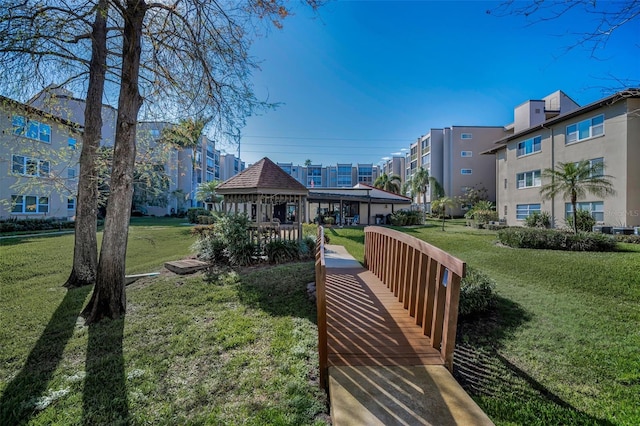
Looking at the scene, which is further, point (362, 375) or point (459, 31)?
point (459, 31)

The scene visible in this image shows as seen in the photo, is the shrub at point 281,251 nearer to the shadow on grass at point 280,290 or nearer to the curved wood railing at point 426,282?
the shadow on grass at point 280,290

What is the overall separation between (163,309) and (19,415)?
8.84ft

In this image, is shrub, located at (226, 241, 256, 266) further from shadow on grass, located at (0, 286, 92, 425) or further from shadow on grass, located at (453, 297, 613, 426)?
shadow on grass, located at (453, 297, 613, 426)

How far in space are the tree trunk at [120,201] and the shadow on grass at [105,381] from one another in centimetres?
80

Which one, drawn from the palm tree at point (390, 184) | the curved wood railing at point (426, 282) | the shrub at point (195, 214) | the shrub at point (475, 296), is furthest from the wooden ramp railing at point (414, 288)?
the palm tree at point (390, 184)

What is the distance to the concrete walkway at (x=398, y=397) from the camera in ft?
7.23

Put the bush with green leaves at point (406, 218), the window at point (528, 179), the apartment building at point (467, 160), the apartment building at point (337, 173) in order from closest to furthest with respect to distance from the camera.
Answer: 1. the window at point (528, 179)
2. the bush with green leaves at point (406, 218)
3. the apartment building at point (467, 160)
4. the apartment building at point (337, 173)

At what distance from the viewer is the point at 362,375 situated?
278cm

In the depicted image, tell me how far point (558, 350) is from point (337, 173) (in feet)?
263

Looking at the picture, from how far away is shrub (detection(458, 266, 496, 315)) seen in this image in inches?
215

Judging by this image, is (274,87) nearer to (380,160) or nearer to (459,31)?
(459,31)

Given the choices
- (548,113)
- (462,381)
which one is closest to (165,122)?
(462,381)

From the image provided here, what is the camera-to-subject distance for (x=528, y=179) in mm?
20672

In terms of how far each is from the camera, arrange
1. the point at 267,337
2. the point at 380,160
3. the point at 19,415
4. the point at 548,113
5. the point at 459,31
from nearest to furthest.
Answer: the point at 19,415 → the point at 267,337 → the point at 459,31 → the point at 548,113 → the point at 380,160
